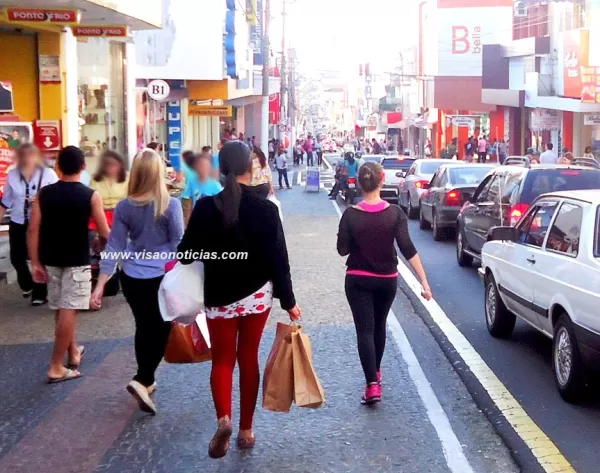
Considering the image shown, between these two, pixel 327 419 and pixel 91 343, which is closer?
pixel 327 419

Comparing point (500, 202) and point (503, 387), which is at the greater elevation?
point (500, 202)

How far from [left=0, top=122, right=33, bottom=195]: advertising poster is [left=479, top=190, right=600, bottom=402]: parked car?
823 centimetres

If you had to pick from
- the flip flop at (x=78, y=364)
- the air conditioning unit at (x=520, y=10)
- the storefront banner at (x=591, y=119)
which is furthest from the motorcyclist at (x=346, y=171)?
the air conditioning unit at (x=520, y=10)

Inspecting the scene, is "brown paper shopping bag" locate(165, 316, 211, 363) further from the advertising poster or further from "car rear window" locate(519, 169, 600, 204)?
the advertising poster

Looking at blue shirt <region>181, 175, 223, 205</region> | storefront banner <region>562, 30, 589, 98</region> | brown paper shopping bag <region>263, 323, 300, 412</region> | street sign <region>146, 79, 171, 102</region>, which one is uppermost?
storefront banner <region>562, 30, 589, 98</region>

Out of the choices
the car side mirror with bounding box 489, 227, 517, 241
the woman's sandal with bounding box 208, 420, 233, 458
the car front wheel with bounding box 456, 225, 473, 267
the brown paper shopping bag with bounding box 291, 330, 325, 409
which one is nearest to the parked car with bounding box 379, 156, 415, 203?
the car front wheel with bounding box 456, 225, 473, 267

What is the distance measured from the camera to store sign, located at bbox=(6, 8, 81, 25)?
13555 millimetres

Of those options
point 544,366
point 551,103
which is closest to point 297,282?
point 544,366

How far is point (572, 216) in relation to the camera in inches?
288

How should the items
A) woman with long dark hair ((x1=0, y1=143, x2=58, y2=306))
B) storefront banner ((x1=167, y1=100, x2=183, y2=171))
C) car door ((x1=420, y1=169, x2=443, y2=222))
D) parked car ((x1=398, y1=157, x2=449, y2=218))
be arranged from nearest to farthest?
1. woman with long dark hair ((x1=0, y1=143, x2=58, y2=306))
2. car door ((x1=420, y1=169, x2=443, y2=222))
3. parked car ((x1=398, y1=157, x2=449, y2=218))
4. storefront banner ((x1=167, y1=100, x2=183, y2=171))

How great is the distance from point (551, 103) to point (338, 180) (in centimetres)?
1408

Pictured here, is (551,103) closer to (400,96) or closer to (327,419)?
(327,419)

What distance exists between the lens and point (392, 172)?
27.3m

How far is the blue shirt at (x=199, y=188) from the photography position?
34.0ft
